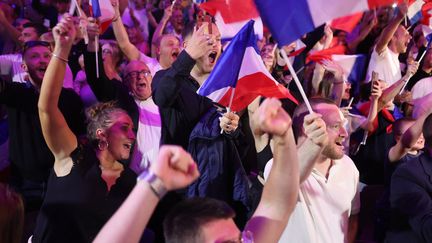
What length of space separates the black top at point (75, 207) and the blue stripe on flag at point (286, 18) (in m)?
1.31

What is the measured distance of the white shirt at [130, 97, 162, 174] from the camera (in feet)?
17.3

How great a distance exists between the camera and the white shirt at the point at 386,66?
793 cm

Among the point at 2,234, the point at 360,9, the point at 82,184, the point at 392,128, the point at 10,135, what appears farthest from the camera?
the point at 392,128

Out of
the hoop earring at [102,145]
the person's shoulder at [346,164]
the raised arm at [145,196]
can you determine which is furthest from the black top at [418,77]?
the raised arm at [145,196]

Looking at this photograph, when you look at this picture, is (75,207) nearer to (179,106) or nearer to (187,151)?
(187,151)

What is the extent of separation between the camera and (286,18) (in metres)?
3.27

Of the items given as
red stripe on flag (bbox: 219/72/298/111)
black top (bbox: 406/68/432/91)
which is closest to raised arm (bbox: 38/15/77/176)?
red stripe on flag (bbox: 219/72/298/111)

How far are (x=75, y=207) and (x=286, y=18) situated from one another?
4.95 feet

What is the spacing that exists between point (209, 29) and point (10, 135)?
169 centimetres

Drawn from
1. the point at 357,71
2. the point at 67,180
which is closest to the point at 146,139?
the point at 67,180

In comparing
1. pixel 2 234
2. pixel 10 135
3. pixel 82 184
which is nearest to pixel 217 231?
pixel 2 234

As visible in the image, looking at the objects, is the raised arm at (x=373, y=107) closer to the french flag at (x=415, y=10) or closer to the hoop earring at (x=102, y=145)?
the french flag at (x=415, y=10)

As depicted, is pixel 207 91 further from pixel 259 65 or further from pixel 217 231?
pixel 217 231

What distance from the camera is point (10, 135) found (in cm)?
510
